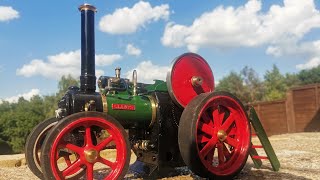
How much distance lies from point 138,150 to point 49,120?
1533 mm

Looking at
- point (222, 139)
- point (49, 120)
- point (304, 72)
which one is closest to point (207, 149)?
point (222, 139)

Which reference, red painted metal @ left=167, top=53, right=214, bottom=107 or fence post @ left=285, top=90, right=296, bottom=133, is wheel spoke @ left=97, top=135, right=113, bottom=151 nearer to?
red painted metal @ left=167, top=53, right=214, bottom=107

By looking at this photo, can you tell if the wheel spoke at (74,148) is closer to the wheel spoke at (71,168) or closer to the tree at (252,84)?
the wheel spoke at (71,168)

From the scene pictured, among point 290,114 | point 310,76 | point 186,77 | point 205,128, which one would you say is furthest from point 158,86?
point 310,76

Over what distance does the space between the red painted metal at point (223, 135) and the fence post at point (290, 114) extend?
1425cm

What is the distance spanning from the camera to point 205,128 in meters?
5.00

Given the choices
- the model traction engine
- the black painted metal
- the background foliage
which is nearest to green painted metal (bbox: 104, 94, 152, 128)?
the model traction engine

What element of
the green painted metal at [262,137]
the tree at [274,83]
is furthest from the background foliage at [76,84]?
the green painted metal at [262,137]

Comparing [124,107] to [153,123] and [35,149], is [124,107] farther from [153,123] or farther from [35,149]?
[35,149]

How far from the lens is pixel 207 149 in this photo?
4910 millimetres

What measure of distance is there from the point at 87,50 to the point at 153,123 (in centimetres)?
141

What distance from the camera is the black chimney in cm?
508

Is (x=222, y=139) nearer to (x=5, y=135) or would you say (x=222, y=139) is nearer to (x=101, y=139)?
(x=101, y=139)

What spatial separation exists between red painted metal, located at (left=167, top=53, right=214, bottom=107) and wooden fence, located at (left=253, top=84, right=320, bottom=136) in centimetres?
1324
